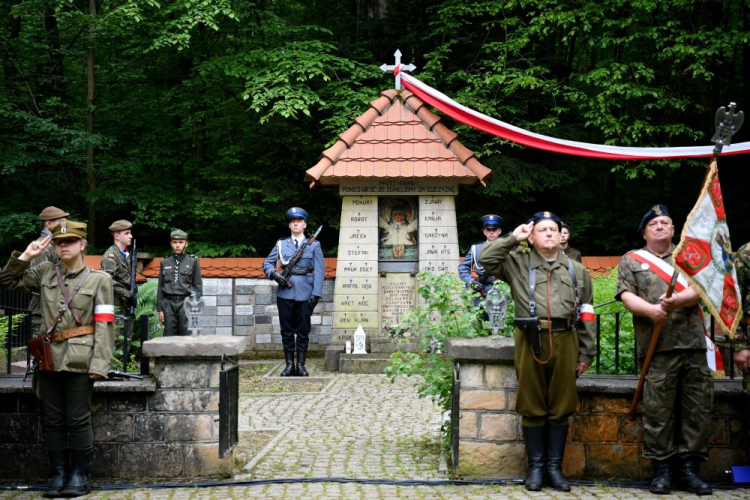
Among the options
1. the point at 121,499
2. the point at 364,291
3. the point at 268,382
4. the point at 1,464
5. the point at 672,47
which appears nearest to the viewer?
the point at 121,499

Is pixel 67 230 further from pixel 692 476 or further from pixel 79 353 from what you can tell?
pixel 692 476

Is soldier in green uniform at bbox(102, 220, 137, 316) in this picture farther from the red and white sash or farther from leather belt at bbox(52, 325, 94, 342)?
the red and white sash

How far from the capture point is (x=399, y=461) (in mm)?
6656

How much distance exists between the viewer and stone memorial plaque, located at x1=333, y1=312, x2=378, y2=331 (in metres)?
13.3

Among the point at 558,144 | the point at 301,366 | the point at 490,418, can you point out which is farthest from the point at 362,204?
the point at 490,418

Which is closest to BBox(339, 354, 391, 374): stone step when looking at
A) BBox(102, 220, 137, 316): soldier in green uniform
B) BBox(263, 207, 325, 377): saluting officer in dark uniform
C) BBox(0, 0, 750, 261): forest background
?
BBox(263, 207, 325, 377): saluting officer in dark uniform

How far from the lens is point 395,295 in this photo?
13.5 meters

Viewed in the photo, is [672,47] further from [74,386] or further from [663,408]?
[74,386]

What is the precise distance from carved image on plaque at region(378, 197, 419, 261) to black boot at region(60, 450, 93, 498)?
816 cm

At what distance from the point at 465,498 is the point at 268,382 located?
6.01 m

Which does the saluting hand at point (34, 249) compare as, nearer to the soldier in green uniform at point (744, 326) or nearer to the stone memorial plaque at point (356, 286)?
the soldier in green uniform at point (744, 326)

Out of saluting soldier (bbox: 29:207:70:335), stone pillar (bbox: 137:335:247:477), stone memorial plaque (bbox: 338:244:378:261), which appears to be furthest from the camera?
stone memorial plaque (bbox: 338:244:378:261)

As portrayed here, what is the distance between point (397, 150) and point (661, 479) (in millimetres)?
8328

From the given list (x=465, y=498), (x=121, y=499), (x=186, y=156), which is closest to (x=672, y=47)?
(x=186, y=156)
